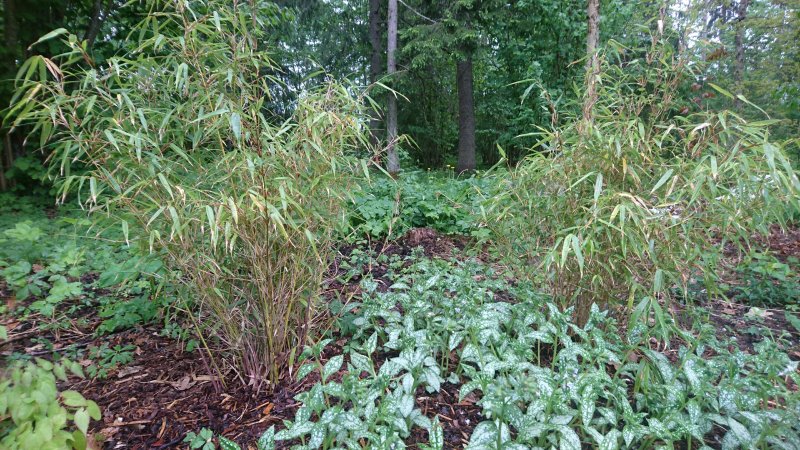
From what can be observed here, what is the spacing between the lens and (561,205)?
2.12 metres

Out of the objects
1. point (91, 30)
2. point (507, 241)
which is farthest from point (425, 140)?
point (507, 241)

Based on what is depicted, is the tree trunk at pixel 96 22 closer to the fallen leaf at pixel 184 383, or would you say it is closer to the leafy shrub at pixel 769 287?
the fallen leaf at pixel 184 383

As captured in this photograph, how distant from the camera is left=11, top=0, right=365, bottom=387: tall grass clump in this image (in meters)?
1.56

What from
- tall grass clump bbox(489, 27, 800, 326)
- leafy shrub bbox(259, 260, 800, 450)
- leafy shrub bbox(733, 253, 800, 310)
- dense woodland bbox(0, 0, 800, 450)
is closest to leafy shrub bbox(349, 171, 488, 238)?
dense woodland bbox(0, 0, 800, 450)

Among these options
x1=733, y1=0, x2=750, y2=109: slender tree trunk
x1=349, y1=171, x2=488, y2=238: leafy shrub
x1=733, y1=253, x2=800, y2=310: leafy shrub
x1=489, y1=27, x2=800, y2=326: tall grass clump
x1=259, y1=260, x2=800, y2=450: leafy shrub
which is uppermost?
x1=733, y1=0, x2=750, y2=109: slender tree trunk

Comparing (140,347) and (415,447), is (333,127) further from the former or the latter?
(140,347)

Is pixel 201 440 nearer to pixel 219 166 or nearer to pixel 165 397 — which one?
pixel 165 397

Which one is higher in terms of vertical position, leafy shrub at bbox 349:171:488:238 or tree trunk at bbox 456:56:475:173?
tree trunk at bbox 456:56:475:173

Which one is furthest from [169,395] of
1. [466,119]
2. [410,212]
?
[466,119]

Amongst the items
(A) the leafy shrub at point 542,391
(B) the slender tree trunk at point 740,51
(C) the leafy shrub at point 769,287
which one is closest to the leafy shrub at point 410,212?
(A) the leafy shrub at point 542,391

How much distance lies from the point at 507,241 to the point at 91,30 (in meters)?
5.60

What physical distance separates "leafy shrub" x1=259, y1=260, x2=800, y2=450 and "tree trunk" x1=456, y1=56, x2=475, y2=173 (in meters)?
7.22

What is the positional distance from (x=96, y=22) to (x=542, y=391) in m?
6.22

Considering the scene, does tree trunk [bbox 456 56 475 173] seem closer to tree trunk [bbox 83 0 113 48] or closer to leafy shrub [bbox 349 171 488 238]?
leafy shrub [bbox 349 171 488 238]
